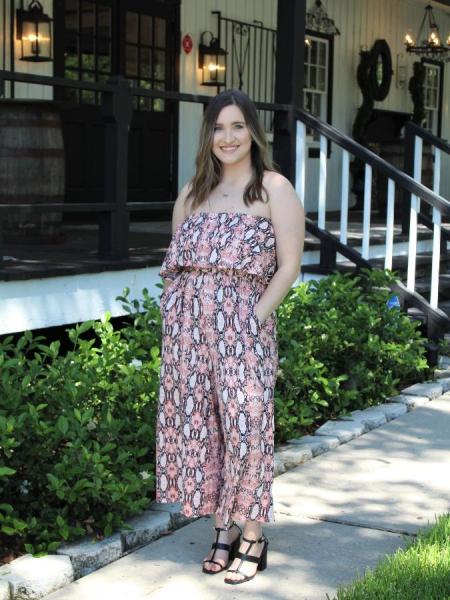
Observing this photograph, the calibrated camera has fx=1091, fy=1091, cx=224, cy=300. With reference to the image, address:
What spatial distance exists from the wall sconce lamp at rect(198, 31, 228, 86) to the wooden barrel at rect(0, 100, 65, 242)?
14.4 feet

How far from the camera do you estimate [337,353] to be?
5.99 m

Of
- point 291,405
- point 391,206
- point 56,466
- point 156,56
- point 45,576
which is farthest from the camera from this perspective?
point 156,56

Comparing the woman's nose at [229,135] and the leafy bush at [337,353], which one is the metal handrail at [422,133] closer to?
the leafy bush at [337,353]

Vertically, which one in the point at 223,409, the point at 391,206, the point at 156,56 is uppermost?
the point at 156,56

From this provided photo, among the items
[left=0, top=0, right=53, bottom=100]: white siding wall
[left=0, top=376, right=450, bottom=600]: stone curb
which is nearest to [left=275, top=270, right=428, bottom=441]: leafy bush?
[left=0, top=376, right=450, bottom=600]: stone curb

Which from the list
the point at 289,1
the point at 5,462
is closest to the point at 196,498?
the point at 5,462

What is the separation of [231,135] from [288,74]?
4.23 m

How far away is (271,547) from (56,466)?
826mm

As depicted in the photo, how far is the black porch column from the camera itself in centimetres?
763

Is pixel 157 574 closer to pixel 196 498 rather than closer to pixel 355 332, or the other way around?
pixel 196 498

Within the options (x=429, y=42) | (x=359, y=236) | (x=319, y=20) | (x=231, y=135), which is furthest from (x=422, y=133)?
(x=429, y=42)

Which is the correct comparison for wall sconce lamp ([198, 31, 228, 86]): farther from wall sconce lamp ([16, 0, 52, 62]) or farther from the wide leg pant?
the wide leg pant

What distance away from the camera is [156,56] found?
10695mm
